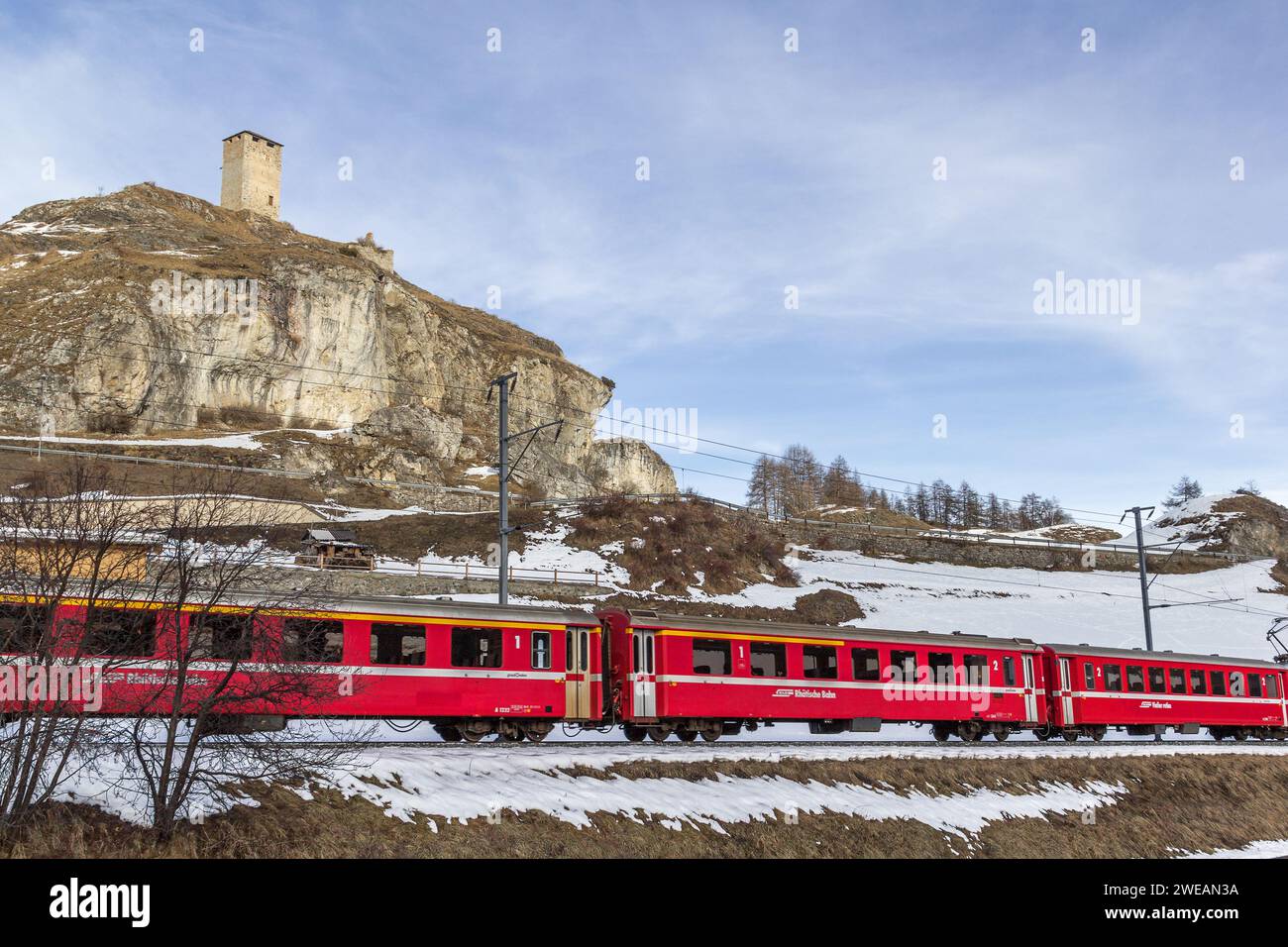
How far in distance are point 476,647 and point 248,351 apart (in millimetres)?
87138

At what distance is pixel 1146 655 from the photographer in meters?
35.2

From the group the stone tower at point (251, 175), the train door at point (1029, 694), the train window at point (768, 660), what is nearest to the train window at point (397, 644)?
the train window at point (768, 660)

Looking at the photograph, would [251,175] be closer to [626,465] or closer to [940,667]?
[626,465]

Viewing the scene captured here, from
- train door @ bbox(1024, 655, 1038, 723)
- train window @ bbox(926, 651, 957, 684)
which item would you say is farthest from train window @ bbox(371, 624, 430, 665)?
train door @ bbox(1024, 655, 1038, 723)

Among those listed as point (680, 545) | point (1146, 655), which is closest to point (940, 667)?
point (1146, 655)

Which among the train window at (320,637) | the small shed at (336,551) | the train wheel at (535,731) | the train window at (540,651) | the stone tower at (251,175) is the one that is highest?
the stone tower at (251,175)

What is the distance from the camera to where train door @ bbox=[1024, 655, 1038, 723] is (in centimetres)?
3141

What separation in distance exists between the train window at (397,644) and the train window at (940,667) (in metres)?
15.6

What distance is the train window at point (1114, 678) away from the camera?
33625 mm

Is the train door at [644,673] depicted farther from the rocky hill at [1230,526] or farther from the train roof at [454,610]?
the rocky hill at [1230,526]

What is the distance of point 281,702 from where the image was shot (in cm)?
1264
